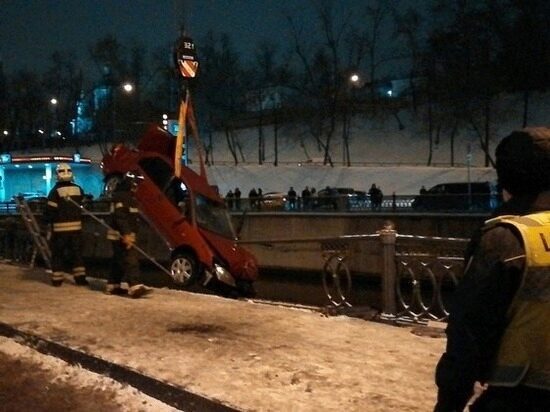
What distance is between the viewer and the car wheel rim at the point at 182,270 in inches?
612

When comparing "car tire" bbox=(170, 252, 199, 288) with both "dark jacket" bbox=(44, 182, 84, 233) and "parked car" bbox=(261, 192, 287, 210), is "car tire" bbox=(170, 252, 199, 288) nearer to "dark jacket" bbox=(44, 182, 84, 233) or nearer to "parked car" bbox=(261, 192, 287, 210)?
"dark jacket" bbox=(44, 182, 84, 233)

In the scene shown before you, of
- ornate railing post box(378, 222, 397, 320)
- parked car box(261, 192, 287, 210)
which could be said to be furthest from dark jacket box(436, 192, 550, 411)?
parked car box(261, 192, 287, 210)

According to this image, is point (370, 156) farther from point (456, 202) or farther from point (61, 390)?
point (61, 390)

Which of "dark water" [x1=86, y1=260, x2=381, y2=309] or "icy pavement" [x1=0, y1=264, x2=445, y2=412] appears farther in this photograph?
"dark water" [x1=86, y1=260, x2=381, y2=309]

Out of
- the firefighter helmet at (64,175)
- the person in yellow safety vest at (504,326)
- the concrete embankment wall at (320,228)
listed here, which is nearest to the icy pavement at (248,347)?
the firefighter helmet at (64,175)

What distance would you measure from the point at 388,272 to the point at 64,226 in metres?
5.49

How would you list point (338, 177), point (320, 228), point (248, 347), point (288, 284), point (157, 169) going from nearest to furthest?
point (248, 347) → point (157, 169) → point (288, 284) → point (320, 228) → point (338, 177)

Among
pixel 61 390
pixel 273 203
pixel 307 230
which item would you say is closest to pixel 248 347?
pixel 61 390

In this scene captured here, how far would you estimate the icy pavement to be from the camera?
18.8 feet

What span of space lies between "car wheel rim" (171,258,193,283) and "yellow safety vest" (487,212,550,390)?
13.3 meters

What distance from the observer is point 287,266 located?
25.8 meters

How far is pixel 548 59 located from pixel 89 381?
200 feet

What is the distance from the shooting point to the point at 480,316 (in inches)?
98.0

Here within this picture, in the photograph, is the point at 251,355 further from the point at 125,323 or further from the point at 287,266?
the point at 287,266
